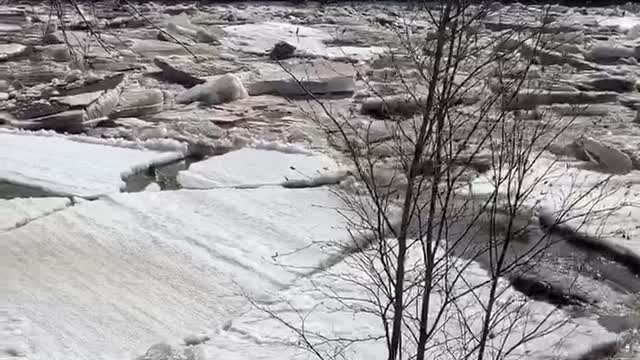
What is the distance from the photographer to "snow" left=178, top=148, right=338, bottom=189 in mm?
6254

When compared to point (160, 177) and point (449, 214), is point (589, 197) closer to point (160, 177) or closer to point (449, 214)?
point (449, 214)

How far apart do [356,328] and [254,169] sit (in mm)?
2725

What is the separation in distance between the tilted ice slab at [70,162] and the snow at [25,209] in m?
0.32

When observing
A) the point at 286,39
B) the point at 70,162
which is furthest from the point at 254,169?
the point at 286,39

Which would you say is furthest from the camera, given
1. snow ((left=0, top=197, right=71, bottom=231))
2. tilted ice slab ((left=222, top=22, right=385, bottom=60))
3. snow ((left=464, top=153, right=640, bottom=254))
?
tilted ice slab ((left=222, top=22, right=385, bottom=60))

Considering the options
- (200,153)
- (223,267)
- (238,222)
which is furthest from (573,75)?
(223,267)

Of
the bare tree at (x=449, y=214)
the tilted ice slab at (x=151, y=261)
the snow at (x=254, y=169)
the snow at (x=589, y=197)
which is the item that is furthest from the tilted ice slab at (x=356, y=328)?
the snow at (x=254, y=169)

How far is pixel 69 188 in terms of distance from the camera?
5.91 meters

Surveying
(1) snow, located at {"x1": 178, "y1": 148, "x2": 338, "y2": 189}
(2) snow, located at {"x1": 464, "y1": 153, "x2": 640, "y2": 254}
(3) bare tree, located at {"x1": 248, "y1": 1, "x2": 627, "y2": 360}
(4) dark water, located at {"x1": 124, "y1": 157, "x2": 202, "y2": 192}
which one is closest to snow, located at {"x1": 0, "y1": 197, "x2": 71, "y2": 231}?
(4) dark water, located at {"x1": 124, "y1": 157, "x2": 202, "y2": 192}

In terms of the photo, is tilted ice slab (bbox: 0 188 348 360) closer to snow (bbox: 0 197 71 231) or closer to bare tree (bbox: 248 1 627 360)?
snow (bbox: 0 197 71 231)

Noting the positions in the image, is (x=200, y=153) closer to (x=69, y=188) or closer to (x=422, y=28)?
(x=69, y=188)

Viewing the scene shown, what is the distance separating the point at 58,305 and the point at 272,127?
4.10 metres

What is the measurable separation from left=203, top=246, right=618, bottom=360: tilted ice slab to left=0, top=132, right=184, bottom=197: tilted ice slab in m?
2.20

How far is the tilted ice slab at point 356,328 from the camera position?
3797 millimetres
